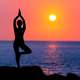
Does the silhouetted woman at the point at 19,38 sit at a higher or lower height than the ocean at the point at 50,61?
higher

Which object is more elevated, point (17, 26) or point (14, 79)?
point (17, 26)

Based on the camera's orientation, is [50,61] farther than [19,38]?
Yes

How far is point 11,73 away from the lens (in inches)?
765

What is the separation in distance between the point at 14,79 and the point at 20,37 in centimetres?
184

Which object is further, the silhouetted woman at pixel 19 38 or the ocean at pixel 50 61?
the ocean at pixel 50 61

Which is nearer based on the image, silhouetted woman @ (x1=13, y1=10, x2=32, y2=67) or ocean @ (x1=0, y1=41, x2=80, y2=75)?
silhouetted woman @ (x1=13, y1=10, x2=32, y2=67)

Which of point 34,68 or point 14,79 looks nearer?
point 14,79

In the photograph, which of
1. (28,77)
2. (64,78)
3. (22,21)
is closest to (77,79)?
(64,78)

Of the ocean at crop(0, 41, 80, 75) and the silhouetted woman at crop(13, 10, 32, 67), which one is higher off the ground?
the silhouetted woman at crop(13, 10, 32, 67)

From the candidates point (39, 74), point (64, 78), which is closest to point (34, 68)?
point (39, 74)

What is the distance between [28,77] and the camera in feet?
62.6

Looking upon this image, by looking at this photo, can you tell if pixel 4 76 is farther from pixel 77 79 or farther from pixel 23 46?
pixel 77 79

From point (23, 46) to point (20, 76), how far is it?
4.22 ft

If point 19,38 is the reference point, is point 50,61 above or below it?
below
